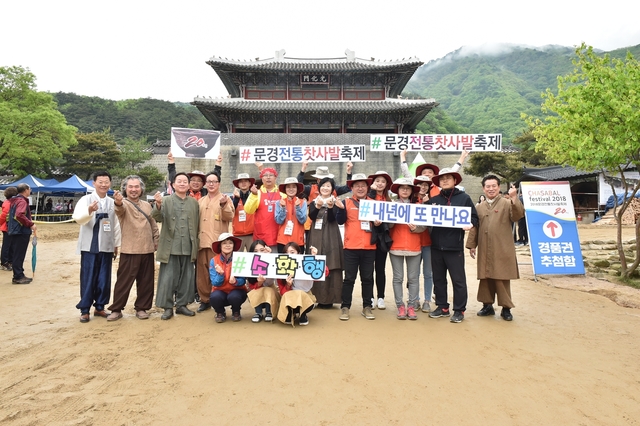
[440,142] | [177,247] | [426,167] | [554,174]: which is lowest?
[177,247]

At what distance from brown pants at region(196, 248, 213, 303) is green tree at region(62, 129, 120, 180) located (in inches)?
982

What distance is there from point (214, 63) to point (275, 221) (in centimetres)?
1867

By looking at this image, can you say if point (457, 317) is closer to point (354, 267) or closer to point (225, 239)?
point (354, 267)

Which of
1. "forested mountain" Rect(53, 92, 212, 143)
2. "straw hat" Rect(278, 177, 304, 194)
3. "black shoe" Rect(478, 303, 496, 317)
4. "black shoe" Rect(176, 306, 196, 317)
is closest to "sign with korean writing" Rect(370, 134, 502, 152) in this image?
"straw hat" Rect(278, 177, 304, 194)

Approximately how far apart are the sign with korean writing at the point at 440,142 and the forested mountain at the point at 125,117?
37580mm

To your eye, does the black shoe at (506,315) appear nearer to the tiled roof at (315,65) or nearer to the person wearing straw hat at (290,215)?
the person wearing straw hat at (290,215)

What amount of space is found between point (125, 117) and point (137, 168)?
955 inches

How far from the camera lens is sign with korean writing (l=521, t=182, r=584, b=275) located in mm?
6730

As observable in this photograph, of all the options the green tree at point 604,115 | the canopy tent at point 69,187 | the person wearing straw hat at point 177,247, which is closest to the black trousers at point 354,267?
the person wearing straw hat at point 177,247

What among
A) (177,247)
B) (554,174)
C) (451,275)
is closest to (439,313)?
(451,275)

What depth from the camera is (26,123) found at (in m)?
18.7

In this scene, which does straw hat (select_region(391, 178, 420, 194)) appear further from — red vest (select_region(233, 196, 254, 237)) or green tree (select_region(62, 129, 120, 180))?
green tree (select_region(62, 129, 120, 180))

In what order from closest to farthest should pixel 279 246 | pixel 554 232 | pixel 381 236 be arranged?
1. pixel 381 236
2. pixel 279 246
3. pixel 554 232

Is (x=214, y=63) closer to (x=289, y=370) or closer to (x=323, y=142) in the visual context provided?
(x=323, y=142)
